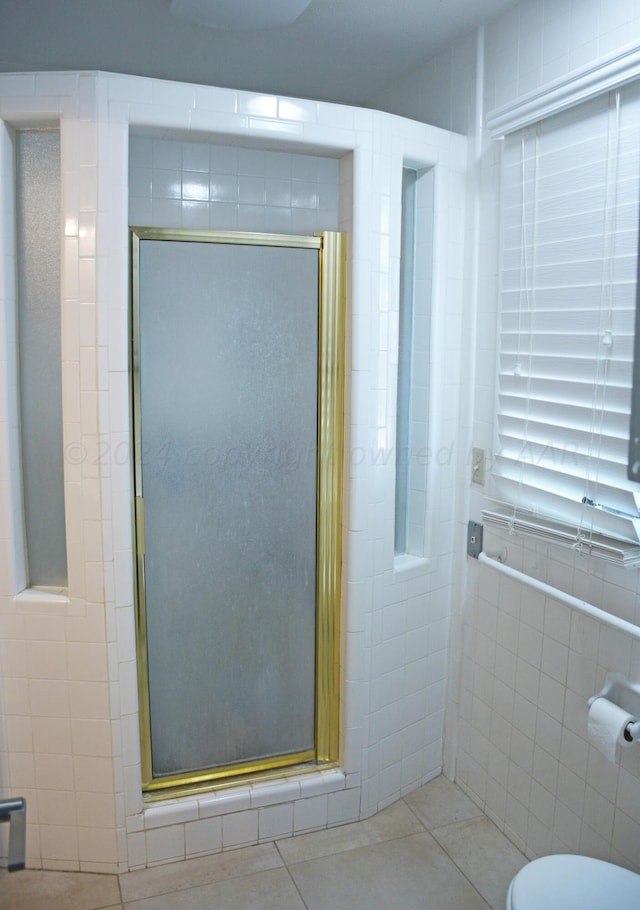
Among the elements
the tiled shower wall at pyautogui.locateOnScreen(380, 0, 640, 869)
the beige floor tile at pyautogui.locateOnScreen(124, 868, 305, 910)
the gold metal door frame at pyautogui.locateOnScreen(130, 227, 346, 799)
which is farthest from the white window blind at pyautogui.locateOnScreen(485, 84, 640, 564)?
the beige floor tile at pyautogui.locateOnScreen(124, 868, 305, 910)

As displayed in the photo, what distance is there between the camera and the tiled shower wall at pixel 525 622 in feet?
5.97

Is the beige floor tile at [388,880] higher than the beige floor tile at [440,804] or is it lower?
lower

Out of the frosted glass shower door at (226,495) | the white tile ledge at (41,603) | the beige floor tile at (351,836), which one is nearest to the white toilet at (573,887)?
the beige floor tile at (351,836)

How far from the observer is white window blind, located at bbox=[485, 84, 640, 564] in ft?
5.76

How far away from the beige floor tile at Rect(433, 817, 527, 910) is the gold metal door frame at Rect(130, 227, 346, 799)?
16.9 inches

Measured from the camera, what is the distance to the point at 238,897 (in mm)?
2018

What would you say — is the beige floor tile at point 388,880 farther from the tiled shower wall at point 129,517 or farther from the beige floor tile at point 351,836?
the tiled shower wall at point 129,517

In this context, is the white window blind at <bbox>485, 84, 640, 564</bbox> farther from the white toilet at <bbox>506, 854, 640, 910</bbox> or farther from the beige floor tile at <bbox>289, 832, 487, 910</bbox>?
the beige floor tile at <bbox>289, 832, 487, 910</bbox>

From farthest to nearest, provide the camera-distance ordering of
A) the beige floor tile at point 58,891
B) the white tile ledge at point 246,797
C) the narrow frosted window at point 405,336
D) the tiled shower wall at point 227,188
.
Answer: the tiled shower wall at point 227,188, the narrow frosted window at point 405,336, the white tile ledge at point 246,797, the beige floor tile at point 58,891

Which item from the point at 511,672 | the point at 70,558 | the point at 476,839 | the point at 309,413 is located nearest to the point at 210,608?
the point at 70,558

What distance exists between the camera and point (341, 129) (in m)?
2.03

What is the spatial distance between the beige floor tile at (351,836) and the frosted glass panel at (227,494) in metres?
0.27

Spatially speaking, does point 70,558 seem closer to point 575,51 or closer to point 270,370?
point 270,370

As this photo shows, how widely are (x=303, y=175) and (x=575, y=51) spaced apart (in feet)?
4.74
